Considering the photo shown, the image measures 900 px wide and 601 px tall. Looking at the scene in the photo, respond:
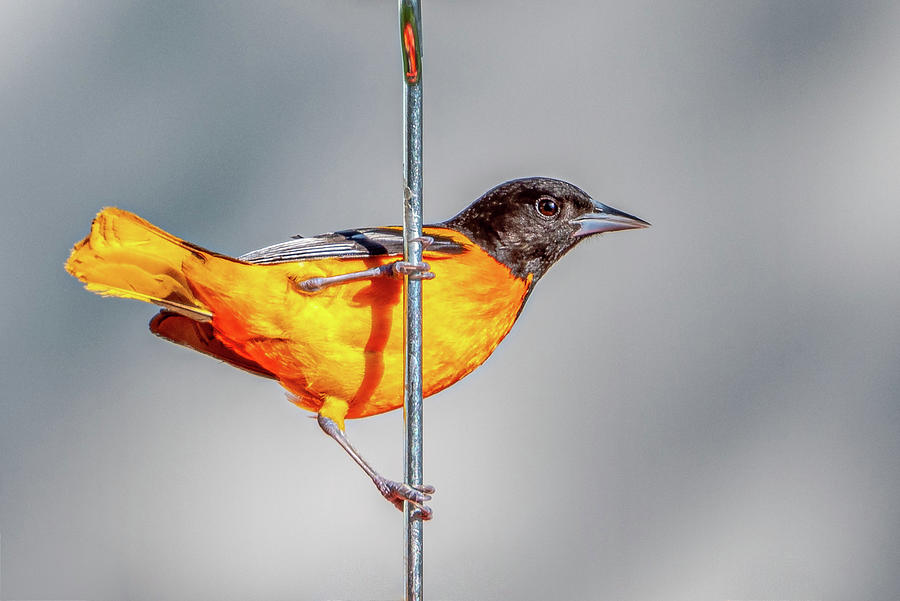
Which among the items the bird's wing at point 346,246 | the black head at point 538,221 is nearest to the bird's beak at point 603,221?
the black head at point 538,221

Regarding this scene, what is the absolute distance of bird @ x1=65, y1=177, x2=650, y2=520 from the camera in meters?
1.16

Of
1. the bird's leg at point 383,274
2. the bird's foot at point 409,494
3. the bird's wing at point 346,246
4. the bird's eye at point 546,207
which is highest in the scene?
the bird's eye at point 546,207

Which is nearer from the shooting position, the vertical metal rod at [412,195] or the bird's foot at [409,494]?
the vertical metal rod at [412,195]

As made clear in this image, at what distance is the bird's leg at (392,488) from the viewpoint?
112 centimetres

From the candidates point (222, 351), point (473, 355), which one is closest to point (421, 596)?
point (473, 355)

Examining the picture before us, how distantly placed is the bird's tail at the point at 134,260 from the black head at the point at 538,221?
1.28 feet

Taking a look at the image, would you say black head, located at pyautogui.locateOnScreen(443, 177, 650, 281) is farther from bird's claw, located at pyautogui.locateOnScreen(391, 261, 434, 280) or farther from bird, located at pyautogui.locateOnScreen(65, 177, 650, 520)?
bird's claw, located at pyautogui.locateOnScreen(391, 261, 434, 280)

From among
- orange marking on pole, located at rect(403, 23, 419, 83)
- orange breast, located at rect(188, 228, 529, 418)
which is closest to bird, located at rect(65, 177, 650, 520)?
orange breast, located at rect(188, 228, 529, 418)

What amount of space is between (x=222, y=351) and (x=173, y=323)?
0.08 metres

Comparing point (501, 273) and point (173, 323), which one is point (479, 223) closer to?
point (501, 273)

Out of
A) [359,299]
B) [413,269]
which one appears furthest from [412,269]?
[359,299]

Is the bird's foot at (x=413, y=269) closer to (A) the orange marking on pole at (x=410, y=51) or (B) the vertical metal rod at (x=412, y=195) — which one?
(B) the vertical metal rod at (x=412, y=195)

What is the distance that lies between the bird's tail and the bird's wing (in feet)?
0.29

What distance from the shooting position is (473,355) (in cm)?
124
